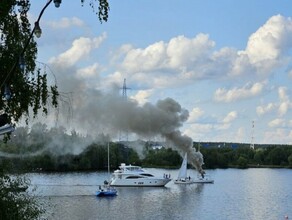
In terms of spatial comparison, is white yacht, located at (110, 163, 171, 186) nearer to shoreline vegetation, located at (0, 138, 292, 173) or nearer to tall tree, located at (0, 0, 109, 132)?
shoreline vegetation, located at (0, 138, 292, 173)

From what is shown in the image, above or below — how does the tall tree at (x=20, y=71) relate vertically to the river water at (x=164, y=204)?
above

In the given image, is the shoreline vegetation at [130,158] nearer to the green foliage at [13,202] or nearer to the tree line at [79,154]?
the tree line at [79,154]

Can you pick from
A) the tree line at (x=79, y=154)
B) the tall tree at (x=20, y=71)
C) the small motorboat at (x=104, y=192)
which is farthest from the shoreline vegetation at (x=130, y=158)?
the tall tree at (x=20, y=71)

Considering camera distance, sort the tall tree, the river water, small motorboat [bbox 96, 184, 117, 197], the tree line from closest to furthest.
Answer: the tall tree
the river water
small motorboat [bbox 96, 184, 117, 197]
the tree line

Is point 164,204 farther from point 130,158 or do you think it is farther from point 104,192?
point 130,158

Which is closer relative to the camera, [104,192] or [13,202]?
[13,202]

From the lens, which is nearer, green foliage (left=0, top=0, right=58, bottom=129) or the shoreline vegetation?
green foliage (left=0, top=0, right=58, bottom=129)

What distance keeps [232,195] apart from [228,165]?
103 metres

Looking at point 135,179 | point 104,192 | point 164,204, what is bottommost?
point 164,204

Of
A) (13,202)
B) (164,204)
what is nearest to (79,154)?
(164,204)

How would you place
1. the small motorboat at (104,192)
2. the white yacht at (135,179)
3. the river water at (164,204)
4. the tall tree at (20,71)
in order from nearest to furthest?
the tall tree at (20,71) → the river water at (164,204) → the small motorboat at (104,192) → the white yacht at (135,179)

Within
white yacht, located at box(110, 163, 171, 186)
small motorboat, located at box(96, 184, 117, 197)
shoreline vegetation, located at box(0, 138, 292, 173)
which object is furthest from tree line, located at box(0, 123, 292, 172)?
→ small motorboat, located at box(96, 184, 117, 197)

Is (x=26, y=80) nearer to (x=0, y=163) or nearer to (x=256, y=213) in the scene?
(x=0, y=163)

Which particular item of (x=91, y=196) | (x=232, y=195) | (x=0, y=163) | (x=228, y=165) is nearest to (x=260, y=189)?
(x=232, y=195)
